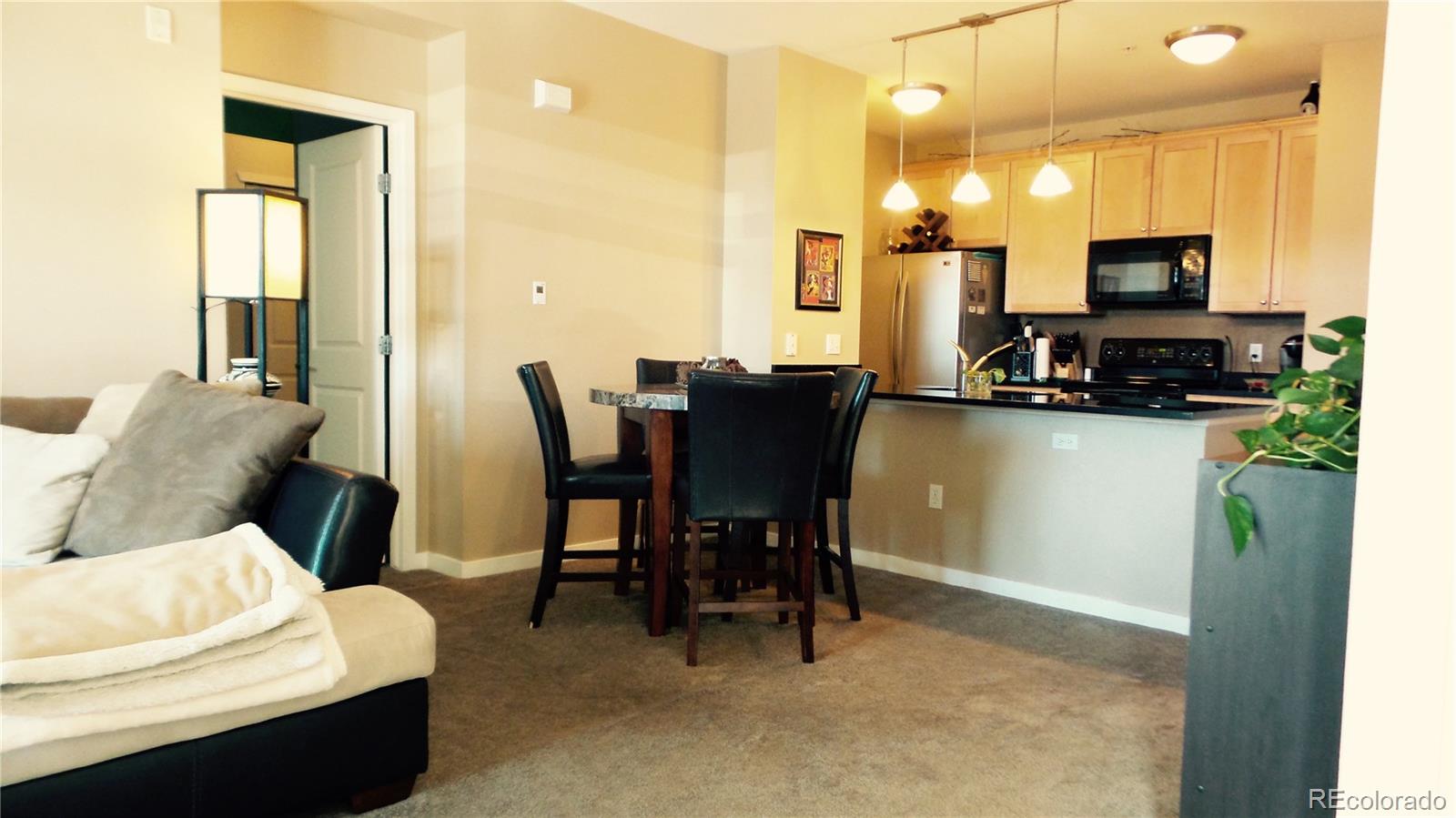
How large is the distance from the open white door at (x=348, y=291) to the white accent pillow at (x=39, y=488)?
6.12ft

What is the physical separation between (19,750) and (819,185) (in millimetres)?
4217

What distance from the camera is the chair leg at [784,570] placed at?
10.5ft

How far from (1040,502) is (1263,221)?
255cm

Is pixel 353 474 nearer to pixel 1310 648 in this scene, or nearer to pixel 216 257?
pixel 216 257

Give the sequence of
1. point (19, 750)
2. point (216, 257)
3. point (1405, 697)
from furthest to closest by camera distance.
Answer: point (216, 257), point (19, 750), point (1405, 697)

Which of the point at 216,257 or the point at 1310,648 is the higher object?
the point at 216,257

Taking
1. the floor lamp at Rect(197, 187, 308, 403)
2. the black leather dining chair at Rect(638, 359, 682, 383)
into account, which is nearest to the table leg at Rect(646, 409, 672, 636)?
the black leather dining chair at Rect(638, 359, 682, 383)

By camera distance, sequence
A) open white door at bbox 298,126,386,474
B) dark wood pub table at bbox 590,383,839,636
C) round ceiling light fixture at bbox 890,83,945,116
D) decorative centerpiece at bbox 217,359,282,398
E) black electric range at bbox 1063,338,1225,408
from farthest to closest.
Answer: black electric range at bbox 1063,338,1225,408
round ceiling light fixture at bbox 890,83,945,116
open white door at bbox 298,126,386,474
dark wood pub table at bbox 590,383,839,636
decorative centerpiece at bbox 217,359,282,398

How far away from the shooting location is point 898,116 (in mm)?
5941

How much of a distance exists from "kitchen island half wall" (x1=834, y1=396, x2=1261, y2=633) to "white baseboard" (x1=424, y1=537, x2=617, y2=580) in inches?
58.6

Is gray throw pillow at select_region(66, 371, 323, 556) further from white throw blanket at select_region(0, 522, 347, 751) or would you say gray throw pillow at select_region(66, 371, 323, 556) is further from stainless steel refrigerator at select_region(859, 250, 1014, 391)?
stainless steel refrigerator at select_region(859, 250, 1014, 391)

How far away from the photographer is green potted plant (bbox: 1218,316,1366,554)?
145 cm

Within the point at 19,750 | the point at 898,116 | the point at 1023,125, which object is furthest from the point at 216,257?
the point at 1023,125

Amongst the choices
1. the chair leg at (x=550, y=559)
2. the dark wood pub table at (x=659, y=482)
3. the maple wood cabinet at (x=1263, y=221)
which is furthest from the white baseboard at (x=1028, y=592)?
the maple wood cabinet at (x=1263, y=221)
